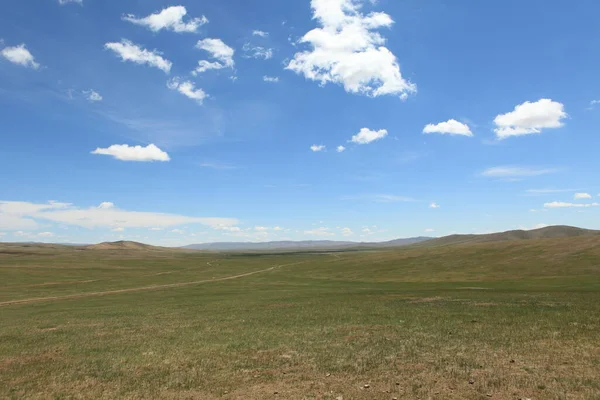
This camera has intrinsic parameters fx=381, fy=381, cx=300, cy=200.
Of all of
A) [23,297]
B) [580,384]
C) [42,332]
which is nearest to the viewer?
[580,384]

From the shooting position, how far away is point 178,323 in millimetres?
31797

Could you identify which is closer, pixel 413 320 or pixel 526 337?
pixel 526 337

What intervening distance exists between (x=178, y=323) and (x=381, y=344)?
18.4 m

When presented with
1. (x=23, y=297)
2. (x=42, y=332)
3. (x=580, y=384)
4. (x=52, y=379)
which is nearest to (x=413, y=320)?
(x=580, y=384)

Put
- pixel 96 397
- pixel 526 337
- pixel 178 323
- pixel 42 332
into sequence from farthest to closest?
pixel 178 323 → pixel 42 332 → pixel 526 337 → pixel 96 397

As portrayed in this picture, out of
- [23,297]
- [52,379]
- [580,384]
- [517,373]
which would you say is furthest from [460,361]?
[23,297]

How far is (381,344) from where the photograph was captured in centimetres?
2089

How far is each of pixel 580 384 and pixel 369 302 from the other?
90.0ft

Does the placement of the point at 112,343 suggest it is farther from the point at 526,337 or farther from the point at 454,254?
the point at 454,254

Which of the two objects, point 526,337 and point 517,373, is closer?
point 517,373

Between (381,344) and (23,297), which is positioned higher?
(381,344)

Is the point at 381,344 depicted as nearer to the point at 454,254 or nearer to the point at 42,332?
the point at 42,332

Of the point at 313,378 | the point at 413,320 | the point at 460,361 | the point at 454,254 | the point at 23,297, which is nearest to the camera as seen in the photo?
the point at 313,378

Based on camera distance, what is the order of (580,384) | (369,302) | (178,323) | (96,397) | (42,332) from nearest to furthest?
(580,384) → (96,397) → (42,332) → (178,323) → (369,302)
